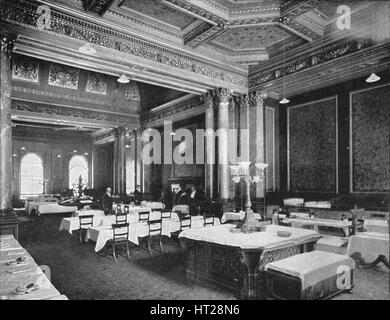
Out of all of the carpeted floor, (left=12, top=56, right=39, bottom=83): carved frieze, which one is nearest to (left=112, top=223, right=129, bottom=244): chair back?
the carpeted floor

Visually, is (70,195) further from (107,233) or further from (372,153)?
(372,153)

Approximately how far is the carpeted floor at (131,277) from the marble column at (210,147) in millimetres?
3106

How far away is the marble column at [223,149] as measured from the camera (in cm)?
983

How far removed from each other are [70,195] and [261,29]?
1460 cm

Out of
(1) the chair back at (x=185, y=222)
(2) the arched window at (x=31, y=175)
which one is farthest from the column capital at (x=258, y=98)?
(2) the arched window at (x=31, y=175)

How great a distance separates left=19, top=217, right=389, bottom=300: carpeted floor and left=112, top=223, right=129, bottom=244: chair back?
408mm

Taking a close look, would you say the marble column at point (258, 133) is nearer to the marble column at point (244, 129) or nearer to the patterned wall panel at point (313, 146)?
the marble column at point (244, 129)

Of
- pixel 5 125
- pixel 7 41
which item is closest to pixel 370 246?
pixel 5 125

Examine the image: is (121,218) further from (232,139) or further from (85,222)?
(232,139)

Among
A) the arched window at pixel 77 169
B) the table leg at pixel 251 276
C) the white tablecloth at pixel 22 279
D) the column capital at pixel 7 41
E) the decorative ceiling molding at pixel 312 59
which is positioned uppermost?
the decorative ceiling molding at pixel 312 59

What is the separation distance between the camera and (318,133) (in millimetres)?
9695

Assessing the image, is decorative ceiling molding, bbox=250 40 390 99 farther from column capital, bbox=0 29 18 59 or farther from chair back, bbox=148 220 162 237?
column capital, bbox=0 29 18 59

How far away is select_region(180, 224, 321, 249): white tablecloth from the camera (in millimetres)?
4031
